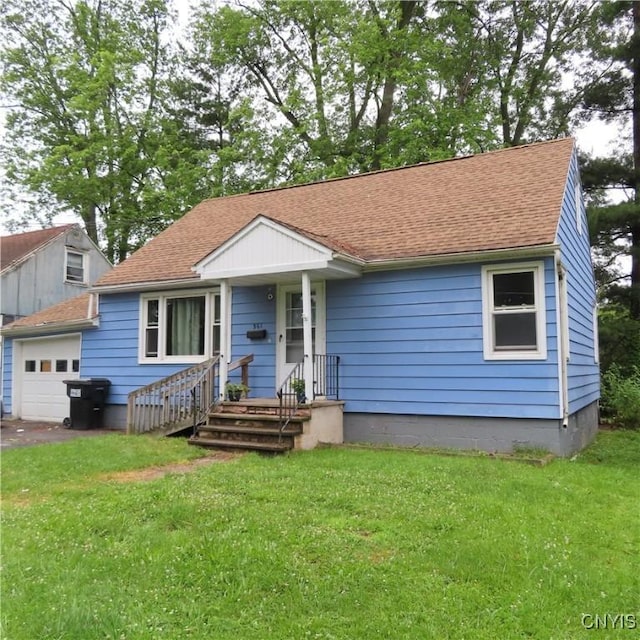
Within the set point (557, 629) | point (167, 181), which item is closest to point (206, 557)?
point (557, 629)

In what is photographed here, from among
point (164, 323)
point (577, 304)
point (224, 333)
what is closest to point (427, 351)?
point (224, 333)

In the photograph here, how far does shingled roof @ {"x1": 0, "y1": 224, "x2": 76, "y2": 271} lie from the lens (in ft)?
60.4

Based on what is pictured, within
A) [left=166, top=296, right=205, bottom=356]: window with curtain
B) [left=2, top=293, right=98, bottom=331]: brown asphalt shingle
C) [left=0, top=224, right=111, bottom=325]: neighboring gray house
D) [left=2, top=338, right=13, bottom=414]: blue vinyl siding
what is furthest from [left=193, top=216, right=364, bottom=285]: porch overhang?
[left=0, top=224, right=111, bottom=325]: neighboring gray house

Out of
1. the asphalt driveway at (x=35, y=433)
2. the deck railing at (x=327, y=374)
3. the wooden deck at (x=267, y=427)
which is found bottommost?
the asphalt driveway at (x=35, y=433)

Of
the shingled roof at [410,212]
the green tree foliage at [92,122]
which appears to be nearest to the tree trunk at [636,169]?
the shingled roof at [410,212]

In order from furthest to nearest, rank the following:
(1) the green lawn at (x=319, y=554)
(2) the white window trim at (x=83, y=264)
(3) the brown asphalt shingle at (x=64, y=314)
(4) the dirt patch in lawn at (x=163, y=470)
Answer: (2) the white window trim at (x=83, y=264) < (3) the brown asphalt shingle at (x=64, y=314) < (4) the dirt patch in lawn at (x=163, y=470) < (1) the green lawn at (x=319, y=554)

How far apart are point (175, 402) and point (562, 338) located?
21.1 ft

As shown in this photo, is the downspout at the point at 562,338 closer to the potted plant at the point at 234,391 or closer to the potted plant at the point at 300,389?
the potted plant at the point at 300,389

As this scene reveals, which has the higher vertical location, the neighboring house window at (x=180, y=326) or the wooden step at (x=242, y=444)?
the neighboring house window at (x=180, y=326)

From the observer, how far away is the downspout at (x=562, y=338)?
751 centimetres

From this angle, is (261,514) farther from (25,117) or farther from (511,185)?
(25,117)

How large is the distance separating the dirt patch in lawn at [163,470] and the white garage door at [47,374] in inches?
282

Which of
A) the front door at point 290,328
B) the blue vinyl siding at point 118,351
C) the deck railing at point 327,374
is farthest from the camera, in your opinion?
the blue vinyl siding at point 118,351

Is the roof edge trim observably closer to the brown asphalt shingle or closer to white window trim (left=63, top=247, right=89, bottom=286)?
the brown asphalt shingle
